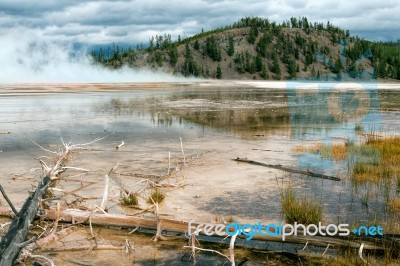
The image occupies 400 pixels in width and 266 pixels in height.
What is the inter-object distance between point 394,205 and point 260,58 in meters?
160

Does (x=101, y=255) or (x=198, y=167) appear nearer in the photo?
(x=101, y=255)

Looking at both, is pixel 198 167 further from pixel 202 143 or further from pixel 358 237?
pixel 358 237

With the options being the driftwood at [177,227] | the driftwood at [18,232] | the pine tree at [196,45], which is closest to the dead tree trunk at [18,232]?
the driftwood at [18,232]

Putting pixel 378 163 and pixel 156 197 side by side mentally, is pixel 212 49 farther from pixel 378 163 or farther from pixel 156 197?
pixel 156 197

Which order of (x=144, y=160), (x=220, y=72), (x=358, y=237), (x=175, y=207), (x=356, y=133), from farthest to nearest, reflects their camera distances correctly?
(x=220, y=72) → (x=356, y=133) → (x=144, y=160) → (x=175, y=207) → (x=358, y=237)

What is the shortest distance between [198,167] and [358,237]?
6520 millimetres

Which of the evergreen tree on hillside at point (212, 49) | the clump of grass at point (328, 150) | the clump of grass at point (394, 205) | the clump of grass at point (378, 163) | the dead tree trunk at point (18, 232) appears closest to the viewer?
the dead tree trunk at point (18, 232)

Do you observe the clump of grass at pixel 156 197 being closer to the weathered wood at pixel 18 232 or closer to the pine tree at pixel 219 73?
the weathered wood at pixel 18 232

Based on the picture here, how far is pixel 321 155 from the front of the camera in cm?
1386

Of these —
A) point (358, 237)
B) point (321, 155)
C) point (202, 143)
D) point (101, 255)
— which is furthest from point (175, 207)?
point (202, 143)

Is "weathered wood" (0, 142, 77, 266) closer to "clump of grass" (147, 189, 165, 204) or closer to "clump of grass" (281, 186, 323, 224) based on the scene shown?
"clump of grass" (147, 189, 165, 204)

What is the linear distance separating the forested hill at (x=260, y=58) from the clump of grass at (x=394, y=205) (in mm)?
147648

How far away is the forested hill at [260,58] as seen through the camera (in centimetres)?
16225

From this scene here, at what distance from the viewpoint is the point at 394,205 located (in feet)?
27.6
